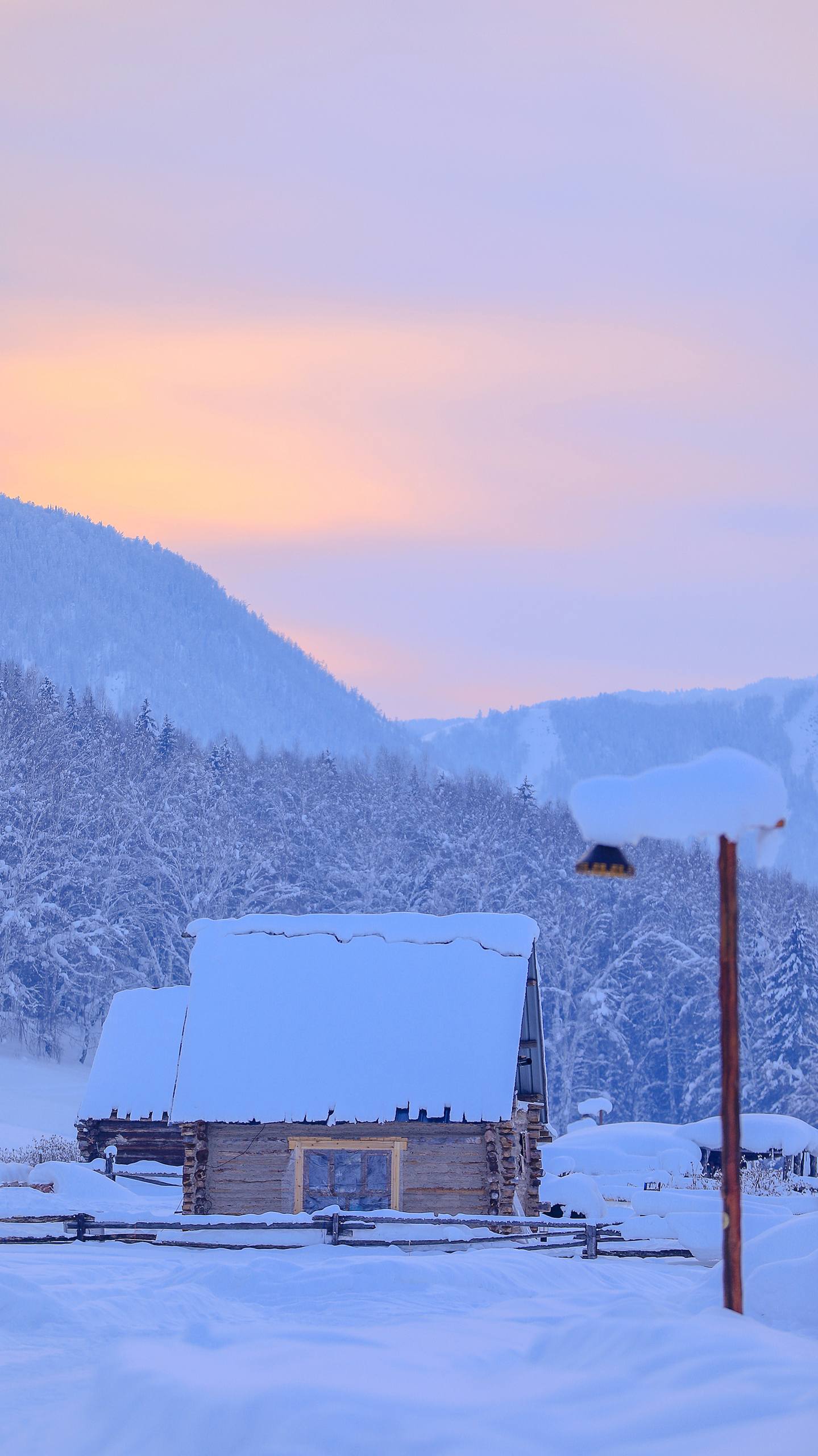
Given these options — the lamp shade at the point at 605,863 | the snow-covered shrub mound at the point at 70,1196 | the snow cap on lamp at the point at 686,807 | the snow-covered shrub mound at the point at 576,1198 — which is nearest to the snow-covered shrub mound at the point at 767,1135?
the snow-covered shrub mound at the point at 576,1198

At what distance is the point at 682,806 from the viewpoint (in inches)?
476

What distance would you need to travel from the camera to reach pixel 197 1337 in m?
13.6

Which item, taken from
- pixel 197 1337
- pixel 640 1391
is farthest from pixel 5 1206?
pixel 640 1391

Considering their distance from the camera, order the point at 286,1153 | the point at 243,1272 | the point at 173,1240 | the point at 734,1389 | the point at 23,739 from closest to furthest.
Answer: the point at 734,1389
the point at 243,1272
the point at 173,1240
the point at 286,1153
the point at 23,739

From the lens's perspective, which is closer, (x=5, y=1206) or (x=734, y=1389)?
(x=734, y=1389)

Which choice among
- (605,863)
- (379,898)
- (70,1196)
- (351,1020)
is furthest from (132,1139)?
(379,898)

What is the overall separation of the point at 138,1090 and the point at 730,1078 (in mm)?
29354

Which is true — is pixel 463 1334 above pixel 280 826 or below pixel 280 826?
below

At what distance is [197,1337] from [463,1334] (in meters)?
2.37

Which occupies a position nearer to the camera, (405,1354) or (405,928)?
(405,1354)

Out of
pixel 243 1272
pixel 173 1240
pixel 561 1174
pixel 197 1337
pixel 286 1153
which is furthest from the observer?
pixel 561 1174

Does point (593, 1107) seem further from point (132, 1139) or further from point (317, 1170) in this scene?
point (317, 1170)

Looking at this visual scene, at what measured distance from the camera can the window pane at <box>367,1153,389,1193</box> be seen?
2761 centimetres

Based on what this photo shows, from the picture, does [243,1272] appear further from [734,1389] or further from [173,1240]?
[734,1389]
